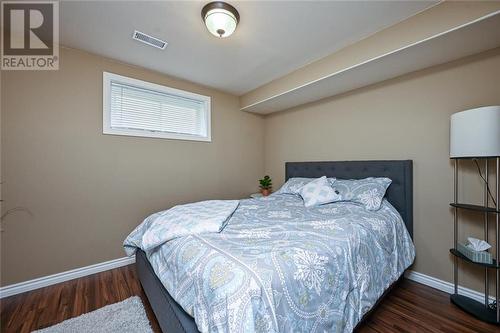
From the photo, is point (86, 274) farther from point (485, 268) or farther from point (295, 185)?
point (485, 268)

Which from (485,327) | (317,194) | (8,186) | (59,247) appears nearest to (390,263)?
(485,327)

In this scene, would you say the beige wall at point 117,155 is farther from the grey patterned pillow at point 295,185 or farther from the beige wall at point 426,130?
the grey patterned pillow at point 295,185

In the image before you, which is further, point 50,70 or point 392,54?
point 50,70

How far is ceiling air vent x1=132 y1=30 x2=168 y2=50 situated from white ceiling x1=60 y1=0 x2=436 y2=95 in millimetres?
54

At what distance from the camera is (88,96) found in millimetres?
2436

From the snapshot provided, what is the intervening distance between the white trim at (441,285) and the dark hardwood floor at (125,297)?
73 mm

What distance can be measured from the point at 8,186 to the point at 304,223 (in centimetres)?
280

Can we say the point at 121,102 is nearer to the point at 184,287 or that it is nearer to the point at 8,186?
the point at 8,186

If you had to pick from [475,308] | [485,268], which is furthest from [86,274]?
[485,268]

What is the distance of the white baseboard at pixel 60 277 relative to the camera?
6.64ft

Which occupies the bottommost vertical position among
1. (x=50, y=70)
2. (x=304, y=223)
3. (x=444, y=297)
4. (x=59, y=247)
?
(x=444, y=297)

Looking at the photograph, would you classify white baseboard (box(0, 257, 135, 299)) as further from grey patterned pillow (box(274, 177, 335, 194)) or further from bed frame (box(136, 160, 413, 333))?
grey patterned pillow (box(274, 177, 335, 194))

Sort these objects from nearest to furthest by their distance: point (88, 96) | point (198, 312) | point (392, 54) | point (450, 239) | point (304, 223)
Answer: point (198, 312), point (304, 223), point (392, 54), point (450, 239), point (88, 96)

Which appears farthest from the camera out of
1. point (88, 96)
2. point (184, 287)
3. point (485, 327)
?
point (88, 96)
